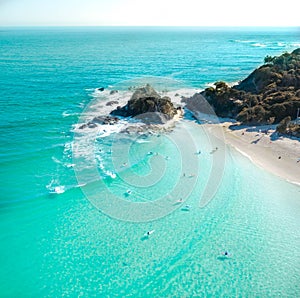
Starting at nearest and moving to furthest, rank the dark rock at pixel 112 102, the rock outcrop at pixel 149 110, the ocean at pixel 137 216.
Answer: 1. the ocean at pixel 137 216
2. the rock outcrop at pixel 149 110
3. the dark rock at pixel 112 102

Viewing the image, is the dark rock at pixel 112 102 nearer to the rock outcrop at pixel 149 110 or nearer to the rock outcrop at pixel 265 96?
the rock outcrop at pixel 149 110

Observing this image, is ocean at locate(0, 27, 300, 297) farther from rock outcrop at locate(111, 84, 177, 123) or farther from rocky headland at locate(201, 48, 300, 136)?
rocky headland at locate(201, 48, 300, 136)

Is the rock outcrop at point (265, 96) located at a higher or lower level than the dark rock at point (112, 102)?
higher

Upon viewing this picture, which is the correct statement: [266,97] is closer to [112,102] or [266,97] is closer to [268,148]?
[268,148]

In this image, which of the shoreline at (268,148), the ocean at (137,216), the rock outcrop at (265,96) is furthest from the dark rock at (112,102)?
the shoreline at (268,148)

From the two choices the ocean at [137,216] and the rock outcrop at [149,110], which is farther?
the rock outcrop at [149,110]

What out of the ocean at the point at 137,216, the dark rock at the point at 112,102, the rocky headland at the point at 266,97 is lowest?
the ocean at the point at 137,216

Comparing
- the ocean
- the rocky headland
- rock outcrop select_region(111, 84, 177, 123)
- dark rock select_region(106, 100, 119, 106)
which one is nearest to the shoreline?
the ocean
